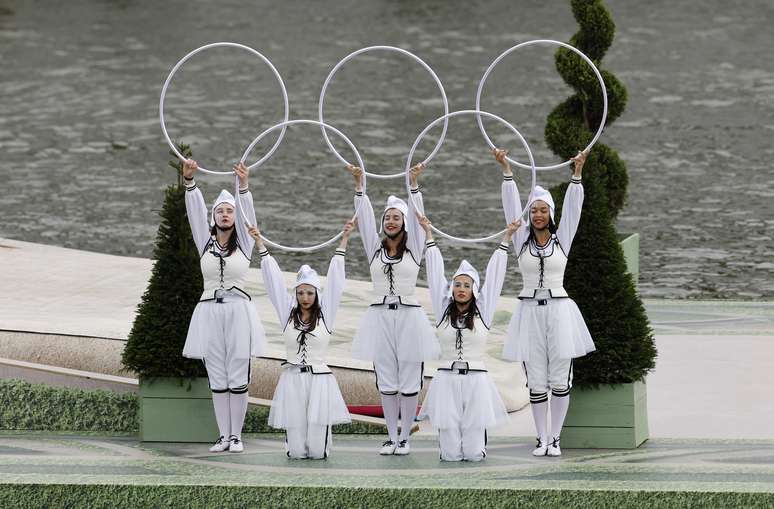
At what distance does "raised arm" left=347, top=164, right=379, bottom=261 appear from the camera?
34.6 feet

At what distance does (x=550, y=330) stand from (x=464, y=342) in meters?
0.56

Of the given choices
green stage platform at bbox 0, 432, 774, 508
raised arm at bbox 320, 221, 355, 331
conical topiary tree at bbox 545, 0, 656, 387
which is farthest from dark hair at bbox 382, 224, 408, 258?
green stage platform at bbox 0, 432, 774, 508

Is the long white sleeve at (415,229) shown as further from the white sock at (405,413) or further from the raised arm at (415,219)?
the white sock at (405,413)

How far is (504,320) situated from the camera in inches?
575

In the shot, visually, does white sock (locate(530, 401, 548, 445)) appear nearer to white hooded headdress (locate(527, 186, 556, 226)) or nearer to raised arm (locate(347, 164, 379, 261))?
white hooded headdress (locate(527, 186, 556, 226))

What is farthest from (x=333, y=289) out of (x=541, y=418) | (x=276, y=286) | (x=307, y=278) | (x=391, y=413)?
(x=541, y=418)

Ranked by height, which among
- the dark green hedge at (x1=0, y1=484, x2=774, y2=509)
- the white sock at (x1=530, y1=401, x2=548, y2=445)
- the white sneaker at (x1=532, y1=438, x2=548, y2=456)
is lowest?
the dark green hedge at (x1=0, y1=484, x2=774, y2=509)

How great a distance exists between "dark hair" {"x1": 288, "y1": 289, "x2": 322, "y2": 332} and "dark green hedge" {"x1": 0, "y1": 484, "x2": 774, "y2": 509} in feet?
3.91

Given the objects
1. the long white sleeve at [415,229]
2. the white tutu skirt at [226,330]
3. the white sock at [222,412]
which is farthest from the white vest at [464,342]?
the white sock at [222,412]

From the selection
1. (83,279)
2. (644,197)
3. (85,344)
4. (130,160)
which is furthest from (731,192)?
(85,344)

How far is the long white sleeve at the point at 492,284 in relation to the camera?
10.4 meters

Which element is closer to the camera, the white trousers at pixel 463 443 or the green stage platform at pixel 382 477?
the green stage platform at pixel 382 477

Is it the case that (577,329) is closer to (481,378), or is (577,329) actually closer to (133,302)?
(481,378)

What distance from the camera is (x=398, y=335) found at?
10.6 meters
